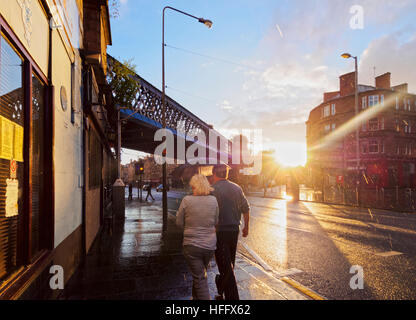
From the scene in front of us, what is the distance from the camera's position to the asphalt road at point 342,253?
4.83 metres

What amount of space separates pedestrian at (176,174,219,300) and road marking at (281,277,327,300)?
1.83 m

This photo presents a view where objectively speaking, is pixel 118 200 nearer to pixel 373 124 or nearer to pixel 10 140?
pixel 10 140

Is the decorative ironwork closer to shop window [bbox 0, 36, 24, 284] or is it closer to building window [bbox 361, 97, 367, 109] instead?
shop window [bbox 0, 36, 24, 284]

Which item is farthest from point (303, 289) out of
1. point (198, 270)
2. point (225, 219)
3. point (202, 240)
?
point (202, 240)

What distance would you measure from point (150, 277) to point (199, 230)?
91.8 inches

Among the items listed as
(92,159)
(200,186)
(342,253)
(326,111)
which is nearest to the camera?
(200,186)

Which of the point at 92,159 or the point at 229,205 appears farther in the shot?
the point at 92,159

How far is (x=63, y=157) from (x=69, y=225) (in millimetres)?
1286

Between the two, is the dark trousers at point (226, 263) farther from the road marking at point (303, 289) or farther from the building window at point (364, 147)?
the building window at point (364, 147)

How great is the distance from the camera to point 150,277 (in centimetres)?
534

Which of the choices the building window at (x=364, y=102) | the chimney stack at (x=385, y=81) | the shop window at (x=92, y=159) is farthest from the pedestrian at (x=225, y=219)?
the chimney stack at (x=385, y=81)

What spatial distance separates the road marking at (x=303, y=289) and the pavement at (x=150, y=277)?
0.7 inches
